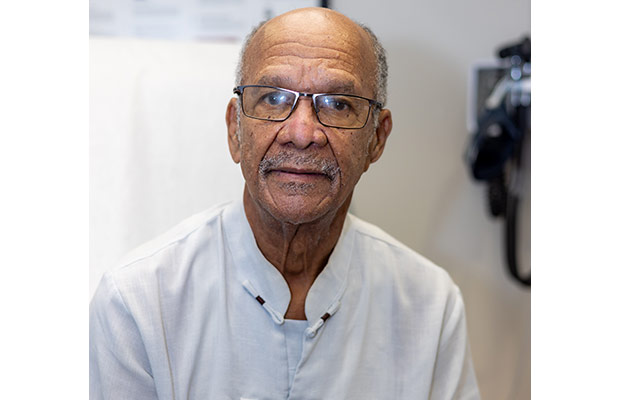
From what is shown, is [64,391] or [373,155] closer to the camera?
[64,391]

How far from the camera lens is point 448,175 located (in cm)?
146

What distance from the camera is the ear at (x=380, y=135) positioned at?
883mm

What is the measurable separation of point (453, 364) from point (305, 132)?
499 millimetres

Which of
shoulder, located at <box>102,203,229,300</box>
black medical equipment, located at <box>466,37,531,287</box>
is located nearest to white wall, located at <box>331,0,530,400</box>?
black medical equipment, located at <box>466,37,531,287</box>

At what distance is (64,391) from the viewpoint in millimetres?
569

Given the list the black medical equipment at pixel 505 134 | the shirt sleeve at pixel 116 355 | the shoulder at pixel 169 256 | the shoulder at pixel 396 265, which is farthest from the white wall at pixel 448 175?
the shirt sleeve at pixel 116 355

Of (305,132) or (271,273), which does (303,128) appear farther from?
(271,273)

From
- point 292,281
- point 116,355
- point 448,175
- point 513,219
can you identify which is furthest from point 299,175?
point 513,219

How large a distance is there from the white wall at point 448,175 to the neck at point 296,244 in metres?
0.39
